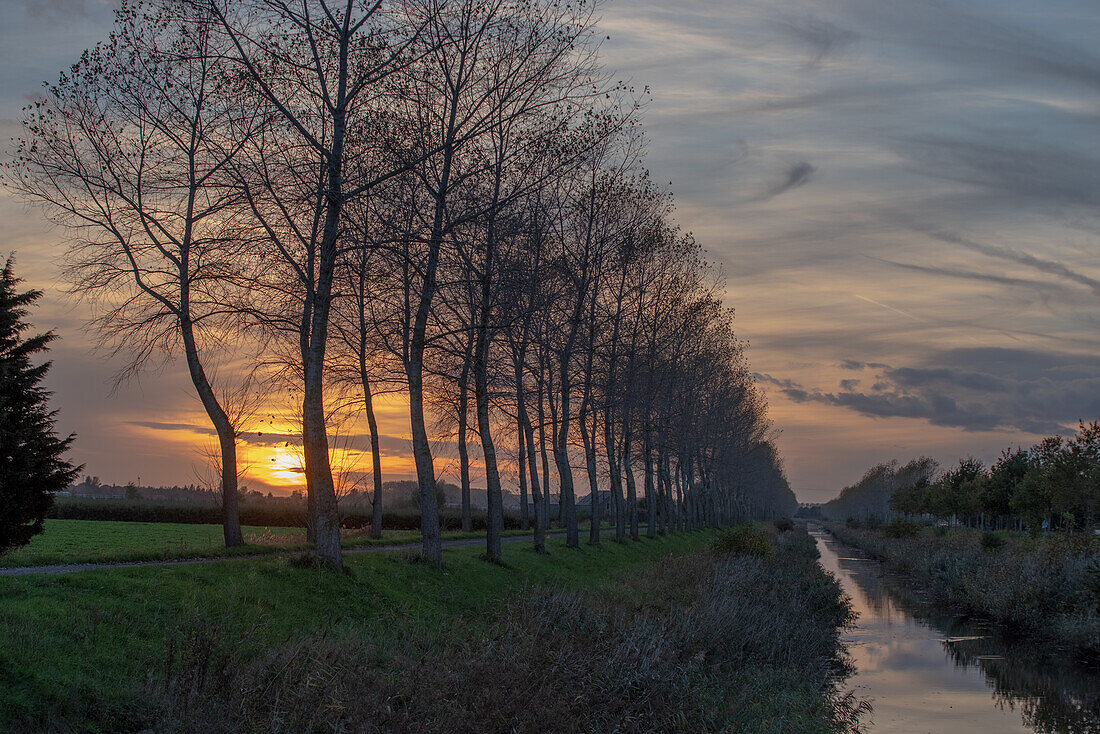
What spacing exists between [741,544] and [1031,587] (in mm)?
9902

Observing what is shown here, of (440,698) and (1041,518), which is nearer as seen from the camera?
(440,698)

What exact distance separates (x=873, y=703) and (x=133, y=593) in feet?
49.5

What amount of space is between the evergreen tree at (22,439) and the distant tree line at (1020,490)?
130ft

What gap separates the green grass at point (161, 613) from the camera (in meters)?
8.89

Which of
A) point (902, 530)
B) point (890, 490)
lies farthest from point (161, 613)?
point (890, 490)

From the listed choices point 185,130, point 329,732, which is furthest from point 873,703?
point 185,130

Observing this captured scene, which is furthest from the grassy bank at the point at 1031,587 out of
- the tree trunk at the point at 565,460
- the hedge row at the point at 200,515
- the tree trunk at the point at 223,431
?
the hedge row at the point at 200,515

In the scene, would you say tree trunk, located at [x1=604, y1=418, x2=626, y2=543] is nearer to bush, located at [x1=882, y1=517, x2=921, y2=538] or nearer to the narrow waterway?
the narrow waterway

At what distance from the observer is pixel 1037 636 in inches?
1061

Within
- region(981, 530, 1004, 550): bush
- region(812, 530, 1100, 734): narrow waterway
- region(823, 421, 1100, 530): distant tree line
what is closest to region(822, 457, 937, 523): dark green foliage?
region(823, 421, 1100, 530): distant tree line

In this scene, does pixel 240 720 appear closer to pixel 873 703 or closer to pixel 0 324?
pixel 873 703

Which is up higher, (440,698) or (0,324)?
(0,324)

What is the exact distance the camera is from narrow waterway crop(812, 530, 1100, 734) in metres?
17.8

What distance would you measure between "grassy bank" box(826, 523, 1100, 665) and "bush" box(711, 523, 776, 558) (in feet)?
26.4
